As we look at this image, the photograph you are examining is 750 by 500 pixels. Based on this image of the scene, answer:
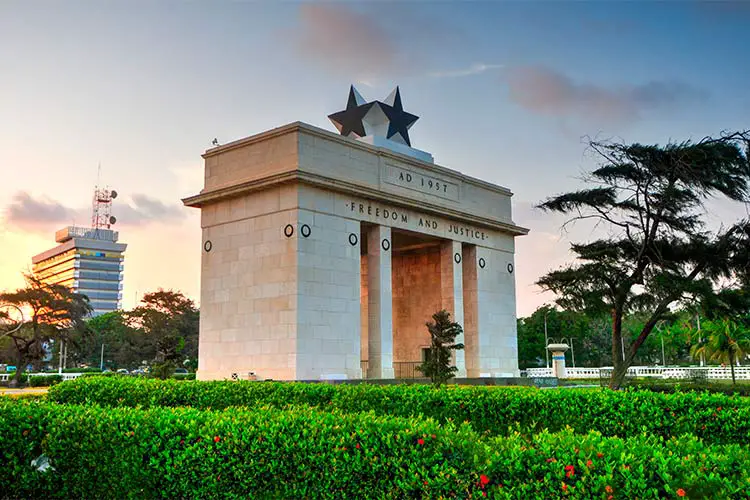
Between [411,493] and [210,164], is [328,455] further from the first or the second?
[210,164]

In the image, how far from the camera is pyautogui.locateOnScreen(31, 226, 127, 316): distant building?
150750mm

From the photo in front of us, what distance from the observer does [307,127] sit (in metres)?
25.1

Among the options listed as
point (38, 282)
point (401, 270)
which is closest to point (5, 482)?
point (401, 270)

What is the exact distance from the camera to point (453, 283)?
98.2 feet

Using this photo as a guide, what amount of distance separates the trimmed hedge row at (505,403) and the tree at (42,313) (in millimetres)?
30333

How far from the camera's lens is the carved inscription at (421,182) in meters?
28.2

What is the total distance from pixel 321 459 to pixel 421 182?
24.1 meters

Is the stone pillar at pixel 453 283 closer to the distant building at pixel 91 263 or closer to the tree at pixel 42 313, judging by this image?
the tree at pixel 42 313

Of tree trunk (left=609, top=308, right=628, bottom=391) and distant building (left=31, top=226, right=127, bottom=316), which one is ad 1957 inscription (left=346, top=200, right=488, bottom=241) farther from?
distant building (left=31, top=226, right=127, bottom=316)

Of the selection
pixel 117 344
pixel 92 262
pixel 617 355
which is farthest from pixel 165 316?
pixel 92 262

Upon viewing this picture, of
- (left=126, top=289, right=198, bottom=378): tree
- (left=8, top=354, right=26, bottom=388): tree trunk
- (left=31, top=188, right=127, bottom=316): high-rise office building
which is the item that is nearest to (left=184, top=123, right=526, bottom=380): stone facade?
(left=8, top=354, right=26, bottom=388): tree trunk

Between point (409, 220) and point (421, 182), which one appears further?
point (421, 182)

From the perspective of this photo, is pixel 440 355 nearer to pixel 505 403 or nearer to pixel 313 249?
pixel 313 249

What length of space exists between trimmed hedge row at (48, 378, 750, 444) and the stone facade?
958 cm
